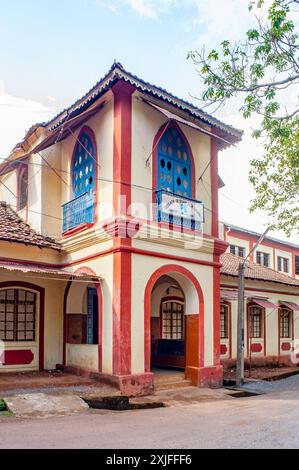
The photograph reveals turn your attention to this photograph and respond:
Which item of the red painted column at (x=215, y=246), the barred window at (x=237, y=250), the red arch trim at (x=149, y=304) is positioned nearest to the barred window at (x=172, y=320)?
the red painted column at (x=215, y=246)

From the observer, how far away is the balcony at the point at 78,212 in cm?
1158

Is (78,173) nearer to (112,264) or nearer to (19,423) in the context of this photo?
(112,264)

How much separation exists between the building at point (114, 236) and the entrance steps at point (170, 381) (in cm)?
21

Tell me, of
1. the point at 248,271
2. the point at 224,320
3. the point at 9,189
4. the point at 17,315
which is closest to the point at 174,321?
the point at 224,320

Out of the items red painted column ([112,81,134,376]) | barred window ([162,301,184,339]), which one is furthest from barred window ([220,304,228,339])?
red painted column ([112,81,134,376])

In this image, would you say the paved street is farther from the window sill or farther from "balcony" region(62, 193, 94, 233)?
"balcony" region(62, 193, 94, 233)

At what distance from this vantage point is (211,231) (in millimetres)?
12750

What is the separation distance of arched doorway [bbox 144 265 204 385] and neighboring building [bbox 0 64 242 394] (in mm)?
42

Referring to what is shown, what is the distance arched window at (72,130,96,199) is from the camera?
464 inches

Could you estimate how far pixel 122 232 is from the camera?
10445 millimetres

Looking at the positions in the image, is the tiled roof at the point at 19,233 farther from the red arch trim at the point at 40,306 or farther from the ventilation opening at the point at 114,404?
the ventilation opening at the point at 114,404

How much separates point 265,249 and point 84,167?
18.9 m

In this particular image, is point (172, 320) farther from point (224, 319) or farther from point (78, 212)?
point (78, 212)
